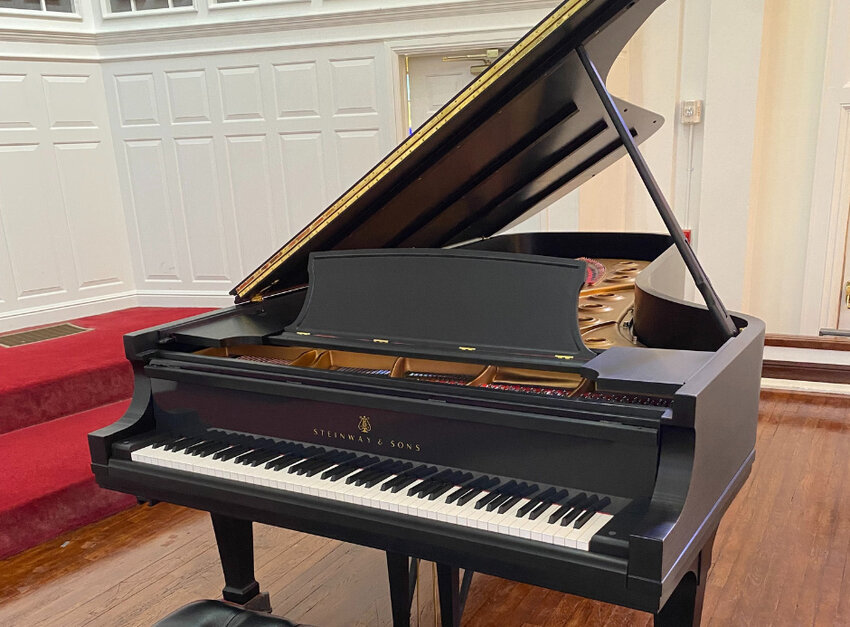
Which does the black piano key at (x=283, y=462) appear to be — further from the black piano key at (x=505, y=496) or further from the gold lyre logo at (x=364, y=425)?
the black piano key at (x=505, y=496)

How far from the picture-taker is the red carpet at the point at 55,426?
2922 mm

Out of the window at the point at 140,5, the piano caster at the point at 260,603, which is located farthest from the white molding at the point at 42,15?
the piano caster at the point at 260,603

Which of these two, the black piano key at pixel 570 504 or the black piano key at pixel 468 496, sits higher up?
the black piano key at pixel 570 504

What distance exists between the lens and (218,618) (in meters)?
1.58

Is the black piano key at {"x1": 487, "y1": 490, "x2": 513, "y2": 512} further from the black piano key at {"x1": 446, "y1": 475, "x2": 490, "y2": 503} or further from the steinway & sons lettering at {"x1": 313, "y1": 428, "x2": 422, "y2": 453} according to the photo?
the steinway & sons lettering at {"x1": 313, "y1": 428, "x2": 422, "y2": 453}

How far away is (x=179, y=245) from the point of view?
5.48 metres

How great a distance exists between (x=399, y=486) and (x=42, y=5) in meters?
5.00

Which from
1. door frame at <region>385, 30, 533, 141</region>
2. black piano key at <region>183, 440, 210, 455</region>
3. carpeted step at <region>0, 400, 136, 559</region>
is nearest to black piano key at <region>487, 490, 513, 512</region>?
black piano key at <region>183, 440, 210, 455</region>

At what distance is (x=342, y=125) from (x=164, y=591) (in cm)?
339

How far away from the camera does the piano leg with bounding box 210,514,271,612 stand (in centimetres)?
221

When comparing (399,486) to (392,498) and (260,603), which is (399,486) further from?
(260,603)

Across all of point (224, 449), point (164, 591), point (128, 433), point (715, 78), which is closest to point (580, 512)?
point (224, 449)

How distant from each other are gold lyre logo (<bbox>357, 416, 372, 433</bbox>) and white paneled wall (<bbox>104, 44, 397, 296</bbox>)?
11.7ft

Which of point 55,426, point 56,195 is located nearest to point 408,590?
point 55,426
